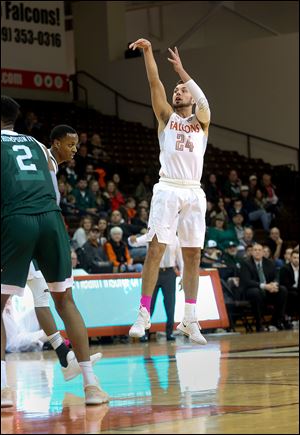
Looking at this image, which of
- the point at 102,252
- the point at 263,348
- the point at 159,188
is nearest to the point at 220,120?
the point at 102,252

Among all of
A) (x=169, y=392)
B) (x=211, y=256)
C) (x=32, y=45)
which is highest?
(x=32, y=45)

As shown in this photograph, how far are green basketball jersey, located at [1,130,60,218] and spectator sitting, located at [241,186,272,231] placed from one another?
65.1ft

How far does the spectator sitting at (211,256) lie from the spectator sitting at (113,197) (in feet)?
8.01

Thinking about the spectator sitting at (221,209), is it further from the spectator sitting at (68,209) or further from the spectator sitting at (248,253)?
the spectator sitting at (68,209)

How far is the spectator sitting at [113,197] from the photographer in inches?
917

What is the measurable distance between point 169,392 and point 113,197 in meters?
14.1

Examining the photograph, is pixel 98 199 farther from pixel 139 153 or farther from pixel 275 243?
pixel 139 153

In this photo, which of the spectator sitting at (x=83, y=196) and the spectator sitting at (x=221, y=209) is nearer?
the spectator sitting at (x=83, y=196)

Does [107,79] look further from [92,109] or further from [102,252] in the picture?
[102,252]

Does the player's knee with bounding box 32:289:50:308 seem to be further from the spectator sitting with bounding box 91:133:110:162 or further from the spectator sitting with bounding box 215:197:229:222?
the spectator sitting with bounding box 91:133:110:162

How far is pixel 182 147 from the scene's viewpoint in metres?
8.44

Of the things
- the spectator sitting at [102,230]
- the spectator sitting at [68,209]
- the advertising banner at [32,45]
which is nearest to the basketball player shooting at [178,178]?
the spectator sitting at [102,230]

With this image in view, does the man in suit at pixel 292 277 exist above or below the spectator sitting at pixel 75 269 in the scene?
below

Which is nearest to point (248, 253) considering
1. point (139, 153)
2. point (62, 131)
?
point (139, 153)
